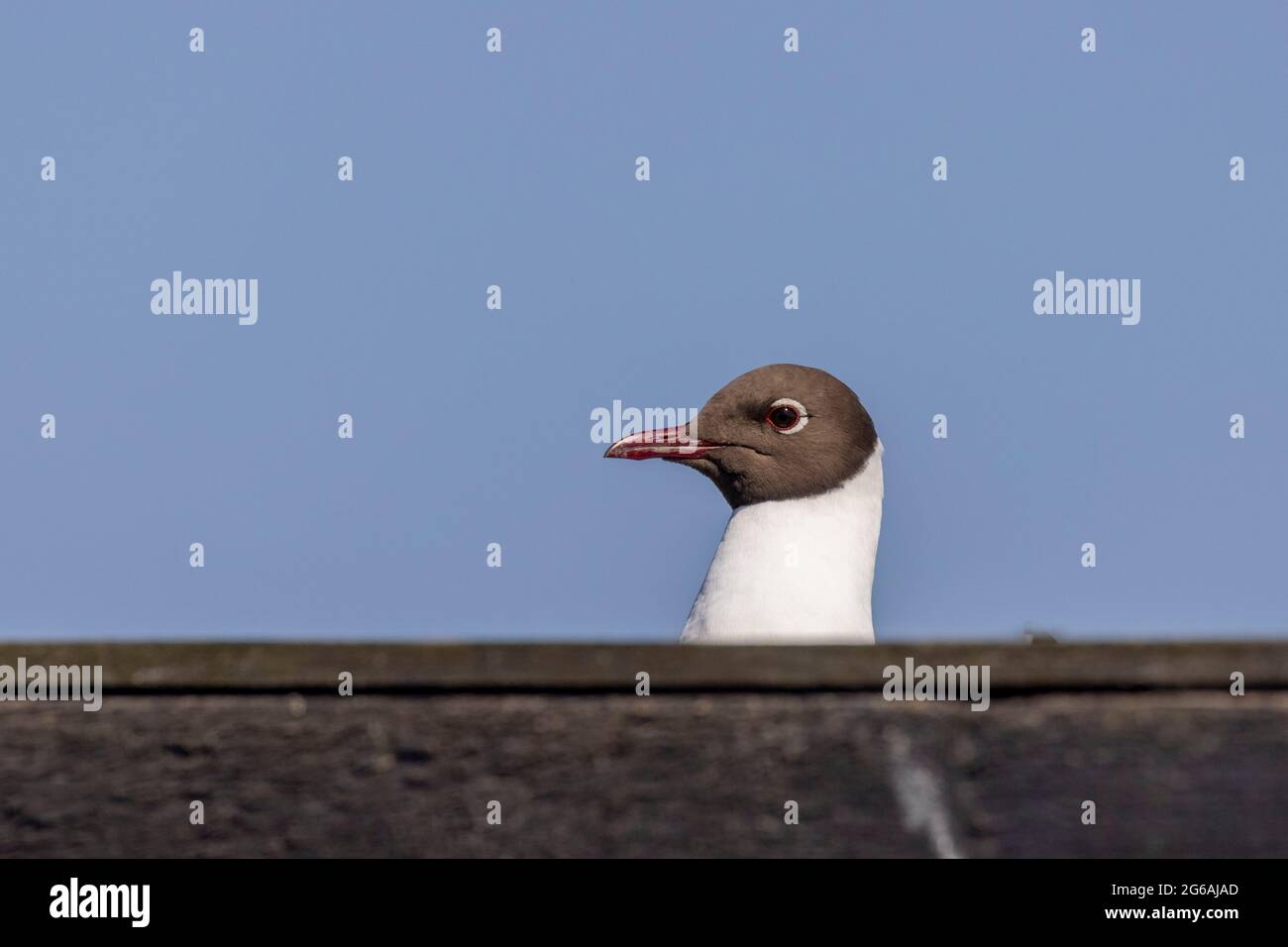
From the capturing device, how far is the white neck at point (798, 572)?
23.5 feet

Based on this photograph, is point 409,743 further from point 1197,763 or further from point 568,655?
point 1197,763

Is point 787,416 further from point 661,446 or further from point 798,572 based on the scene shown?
point 798,572

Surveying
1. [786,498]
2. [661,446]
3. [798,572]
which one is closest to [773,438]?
[786,498]

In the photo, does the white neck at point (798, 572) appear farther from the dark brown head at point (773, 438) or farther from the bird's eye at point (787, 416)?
the bird's eye at point (787, 416)

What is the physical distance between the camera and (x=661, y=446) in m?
8.51

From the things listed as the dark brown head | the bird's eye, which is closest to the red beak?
Result: the dark brown head

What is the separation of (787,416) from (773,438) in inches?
5.6

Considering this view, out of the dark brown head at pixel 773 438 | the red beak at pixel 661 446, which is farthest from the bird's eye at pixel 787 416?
the red beak at pixel 661 446

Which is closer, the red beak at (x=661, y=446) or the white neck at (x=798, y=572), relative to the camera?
the white neck at (x=798, y=572)

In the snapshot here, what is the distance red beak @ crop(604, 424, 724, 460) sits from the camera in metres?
8.44

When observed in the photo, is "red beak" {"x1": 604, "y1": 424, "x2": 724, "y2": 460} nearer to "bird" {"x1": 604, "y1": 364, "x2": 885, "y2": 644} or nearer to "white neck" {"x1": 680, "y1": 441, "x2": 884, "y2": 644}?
"bird" {"x1": 604, "y1": 364, "x2": 885, "y2": 644}

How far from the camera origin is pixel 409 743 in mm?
2889
